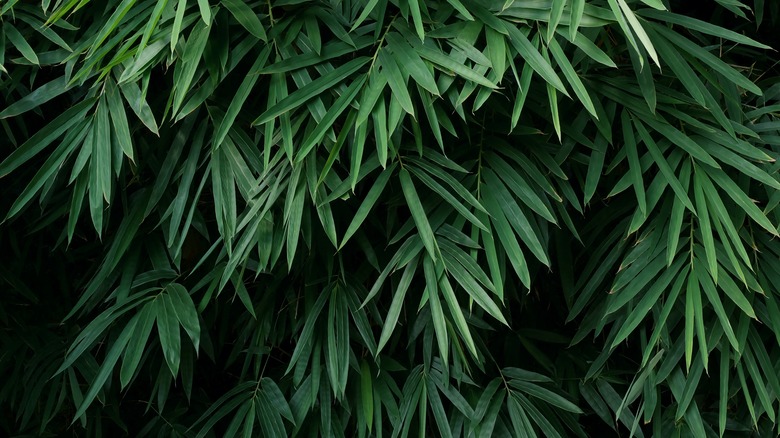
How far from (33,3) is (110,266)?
0.48 meters

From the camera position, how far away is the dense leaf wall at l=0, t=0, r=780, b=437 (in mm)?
A: 1233

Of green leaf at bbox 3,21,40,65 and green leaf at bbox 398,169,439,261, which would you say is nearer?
green leaf at bbox 398,169,439,261

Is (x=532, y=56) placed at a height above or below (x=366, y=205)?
above

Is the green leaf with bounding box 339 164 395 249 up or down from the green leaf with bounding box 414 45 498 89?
down

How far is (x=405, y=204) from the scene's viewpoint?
1493 mm

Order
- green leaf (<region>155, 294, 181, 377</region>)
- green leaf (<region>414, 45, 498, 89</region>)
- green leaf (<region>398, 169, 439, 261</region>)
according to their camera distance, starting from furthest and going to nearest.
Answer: green leaf (<region>155, 294, 181, 377</region>)
green leaf (<region>398, 169, 439, 261</region>)
green leaf (<region>414, 45, 498, 89</region>)

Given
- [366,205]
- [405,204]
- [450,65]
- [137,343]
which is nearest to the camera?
[450,65]

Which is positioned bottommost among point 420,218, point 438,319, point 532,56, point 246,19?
point 438,319

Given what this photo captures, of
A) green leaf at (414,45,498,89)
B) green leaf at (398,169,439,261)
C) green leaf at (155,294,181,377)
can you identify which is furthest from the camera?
green leaf at (155,294,181,377)

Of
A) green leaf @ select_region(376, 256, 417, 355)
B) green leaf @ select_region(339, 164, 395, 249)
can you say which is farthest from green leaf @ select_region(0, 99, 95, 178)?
green leaf @ select_region(376, 256, 417, 355)

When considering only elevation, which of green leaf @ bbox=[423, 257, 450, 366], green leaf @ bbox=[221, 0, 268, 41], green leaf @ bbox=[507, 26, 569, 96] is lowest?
green leaf @ bbox=[423, 257, 450, 366]

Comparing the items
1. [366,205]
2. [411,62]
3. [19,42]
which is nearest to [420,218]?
[366,205]

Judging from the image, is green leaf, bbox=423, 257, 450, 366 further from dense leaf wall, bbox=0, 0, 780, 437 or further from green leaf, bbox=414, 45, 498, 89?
green leaf, bbox=414, 45, 498, 89

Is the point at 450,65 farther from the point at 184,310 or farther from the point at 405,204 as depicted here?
the point at 184,310
